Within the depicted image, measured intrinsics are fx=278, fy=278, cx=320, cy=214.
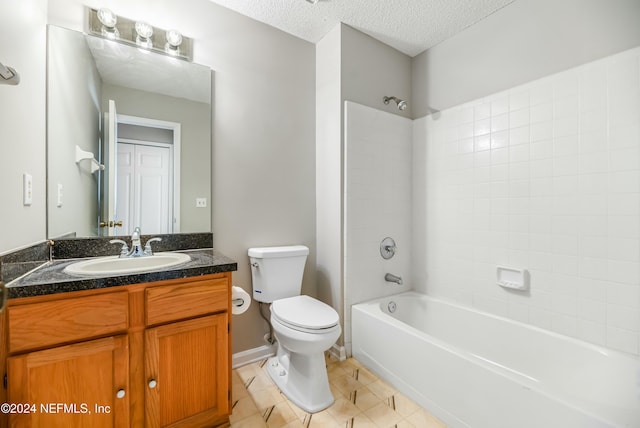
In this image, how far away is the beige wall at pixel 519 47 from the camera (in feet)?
4.82

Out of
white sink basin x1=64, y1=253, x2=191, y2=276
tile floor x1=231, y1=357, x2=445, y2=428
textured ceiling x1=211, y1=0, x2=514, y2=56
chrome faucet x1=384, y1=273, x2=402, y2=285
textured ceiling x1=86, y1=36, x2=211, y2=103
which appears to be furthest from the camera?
chrome faucet x1=384, y1=273, x2=402, y2=285

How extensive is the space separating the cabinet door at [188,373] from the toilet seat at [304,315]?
0.36 metres

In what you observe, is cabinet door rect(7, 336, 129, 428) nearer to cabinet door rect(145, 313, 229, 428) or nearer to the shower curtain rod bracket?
cabinet door rect(145, 313, 229, 428)

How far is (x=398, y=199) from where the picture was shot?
7.65 feet

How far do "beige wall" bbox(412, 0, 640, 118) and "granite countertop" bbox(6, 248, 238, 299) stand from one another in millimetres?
2071

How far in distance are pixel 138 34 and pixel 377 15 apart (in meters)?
1.52

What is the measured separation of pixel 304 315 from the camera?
1.59 meters

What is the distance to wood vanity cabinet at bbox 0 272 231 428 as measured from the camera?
3.10 feet

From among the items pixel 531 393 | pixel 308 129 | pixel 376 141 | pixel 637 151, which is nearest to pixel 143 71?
pixel 308 129

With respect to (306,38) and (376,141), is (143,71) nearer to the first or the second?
(306,38)

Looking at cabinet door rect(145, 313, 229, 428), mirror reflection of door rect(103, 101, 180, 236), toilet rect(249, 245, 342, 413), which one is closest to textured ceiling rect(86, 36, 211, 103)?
mirror reflection of door rect(103, 101, 180, 236)

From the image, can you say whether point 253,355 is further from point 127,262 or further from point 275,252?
point 127,262

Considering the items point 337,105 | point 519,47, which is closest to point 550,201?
point 519,47

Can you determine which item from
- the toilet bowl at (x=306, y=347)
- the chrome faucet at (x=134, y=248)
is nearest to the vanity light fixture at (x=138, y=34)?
the chrome faucet at (x=134, y=248)
